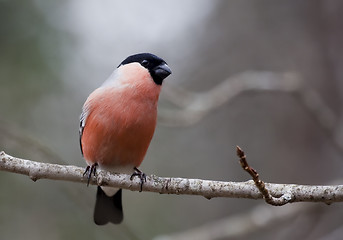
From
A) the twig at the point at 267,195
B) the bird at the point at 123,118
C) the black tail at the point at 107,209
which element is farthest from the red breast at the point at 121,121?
the twig at the point at 267,195

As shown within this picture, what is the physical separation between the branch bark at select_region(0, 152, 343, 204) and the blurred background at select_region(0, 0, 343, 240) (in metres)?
1.36

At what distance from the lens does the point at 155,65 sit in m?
4.30

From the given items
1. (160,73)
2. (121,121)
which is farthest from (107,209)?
(160,73)

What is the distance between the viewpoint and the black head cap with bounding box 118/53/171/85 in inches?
166

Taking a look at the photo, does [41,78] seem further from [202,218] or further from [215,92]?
[202,218]

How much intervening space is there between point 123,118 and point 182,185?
0.94m

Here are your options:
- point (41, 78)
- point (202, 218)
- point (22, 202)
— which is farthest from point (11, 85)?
point (202, 218)

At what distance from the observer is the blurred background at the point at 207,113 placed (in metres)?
5.30

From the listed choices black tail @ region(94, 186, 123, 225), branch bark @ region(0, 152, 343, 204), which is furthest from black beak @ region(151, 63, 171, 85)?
black tail @ region(94, 186, 123, 225)

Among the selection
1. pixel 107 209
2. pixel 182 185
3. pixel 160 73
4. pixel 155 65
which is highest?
pixel 155 65

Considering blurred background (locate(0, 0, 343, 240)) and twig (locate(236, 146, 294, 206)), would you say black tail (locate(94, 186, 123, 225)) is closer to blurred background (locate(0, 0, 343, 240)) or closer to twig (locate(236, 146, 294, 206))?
blurred background (locate(0, 0, 343, 240))

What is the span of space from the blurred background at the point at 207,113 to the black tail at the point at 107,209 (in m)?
0.13

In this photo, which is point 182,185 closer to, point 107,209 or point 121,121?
point 121,121

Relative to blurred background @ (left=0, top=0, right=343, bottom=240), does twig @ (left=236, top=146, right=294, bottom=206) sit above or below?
below
